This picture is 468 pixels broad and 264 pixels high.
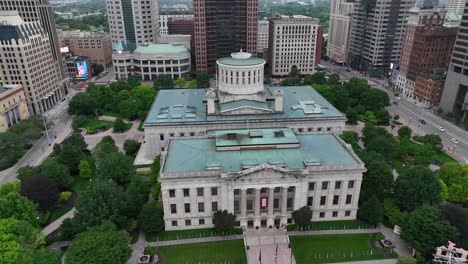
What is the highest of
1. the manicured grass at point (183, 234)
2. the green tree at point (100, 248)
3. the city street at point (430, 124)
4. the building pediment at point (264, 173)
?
the building pediment at point (264, 173)

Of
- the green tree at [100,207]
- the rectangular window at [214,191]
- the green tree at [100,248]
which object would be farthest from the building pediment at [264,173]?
the green tree at [100,248]

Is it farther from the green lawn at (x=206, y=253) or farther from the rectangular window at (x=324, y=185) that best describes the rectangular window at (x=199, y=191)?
the rectangular window at (x=324, y=185)

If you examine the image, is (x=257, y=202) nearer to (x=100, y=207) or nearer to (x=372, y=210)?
(x=372, y=210)

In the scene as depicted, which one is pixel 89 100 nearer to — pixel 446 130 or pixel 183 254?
pixel 183 254

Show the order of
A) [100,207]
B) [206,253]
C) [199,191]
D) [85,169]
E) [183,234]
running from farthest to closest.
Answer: [85,169] → [183,234] → [199,191] → [206,253] → [100,207]

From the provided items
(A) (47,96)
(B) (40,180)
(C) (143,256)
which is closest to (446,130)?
(C) (143,256)

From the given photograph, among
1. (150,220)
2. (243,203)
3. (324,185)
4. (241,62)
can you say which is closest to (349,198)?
(324,185)
